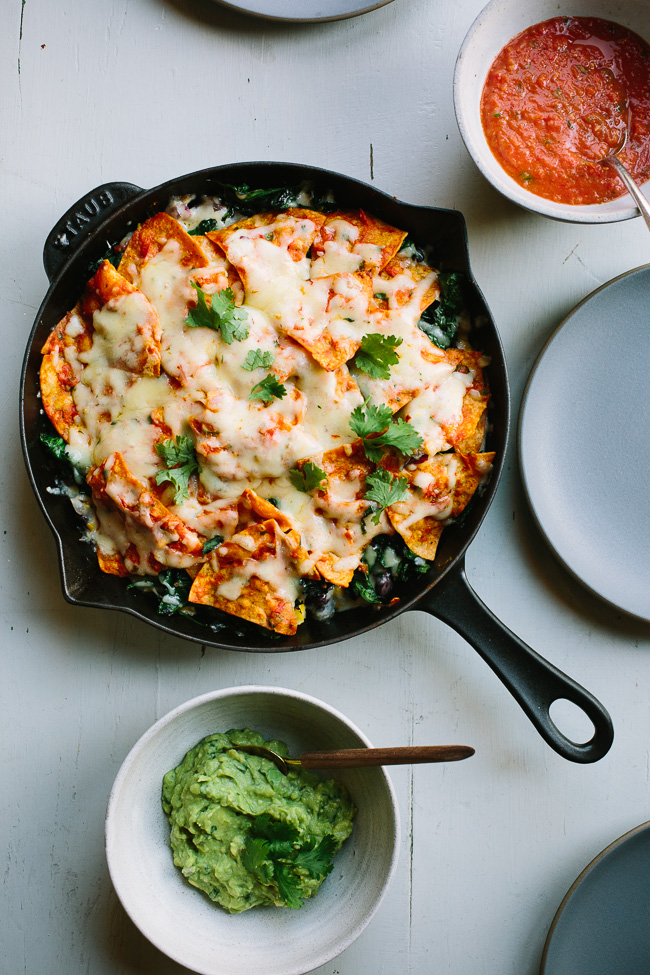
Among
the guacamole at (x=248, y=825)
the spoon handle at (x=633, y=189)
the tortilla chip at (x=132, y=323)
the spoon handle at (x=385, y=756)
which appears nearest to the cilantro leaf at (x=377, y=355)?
the tortilla chip at (x=132, y=323)

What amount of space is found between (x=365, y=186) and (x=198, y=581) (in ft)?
4.16

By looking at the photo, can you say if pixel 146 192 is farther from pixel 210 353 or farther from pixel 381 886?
pixel 381 886

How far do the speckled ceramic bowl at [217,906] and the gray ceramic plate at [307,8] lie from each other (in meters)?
2.22

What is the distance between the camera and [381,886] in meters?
2.27

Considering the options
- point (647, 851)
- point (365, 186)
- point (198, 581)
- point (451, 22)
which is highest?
point (451, 22)

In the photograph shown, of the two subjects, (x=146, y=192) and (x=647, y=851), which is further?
(x=647, y=851)

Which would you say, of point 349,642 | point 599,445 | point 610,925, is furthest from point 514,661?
point 610,925

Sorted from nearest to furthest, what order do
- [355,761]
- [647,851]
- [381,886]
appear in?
[355,761]
[381,886]
[647,851]

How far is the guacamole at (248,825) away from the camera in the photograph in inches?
87.0

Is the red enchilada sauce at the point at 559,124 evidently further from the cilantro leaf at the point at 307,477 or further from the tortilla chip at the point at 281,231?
the cilantro leaf at the point at 307,477

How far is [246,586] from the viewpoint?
85.8 inches

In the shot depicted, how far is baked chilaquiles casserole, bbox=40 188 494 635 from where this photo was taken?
214 cm

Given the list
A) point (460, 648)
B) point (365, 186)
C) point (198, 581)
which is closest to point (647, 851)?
point (460, 648)

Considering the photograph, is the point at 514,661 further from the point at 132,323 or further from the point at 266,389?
the point at 132,323
